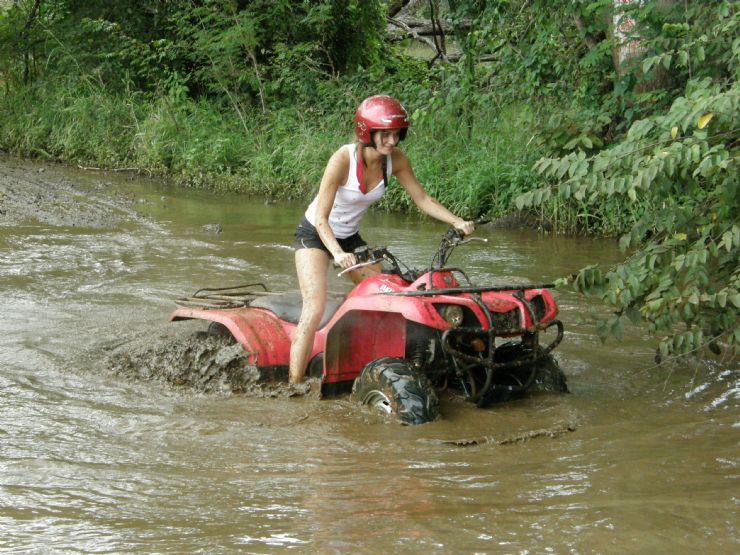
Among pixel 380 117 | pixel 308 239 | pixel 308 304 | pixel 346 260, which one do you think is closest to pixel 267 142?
pixel 308 239

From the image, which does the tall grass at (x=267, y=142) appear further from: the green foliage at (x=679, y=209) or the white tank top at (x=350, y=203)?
the white tank top at (x=350, y=203)

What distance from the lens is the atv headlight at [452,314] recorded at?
578 cm

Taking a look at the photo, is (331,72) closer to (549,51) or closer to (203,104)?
(203,104)

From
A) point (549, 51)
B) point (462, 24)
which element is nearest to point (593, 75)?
point (549, 51)

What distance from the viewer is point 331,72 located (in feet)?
71.7

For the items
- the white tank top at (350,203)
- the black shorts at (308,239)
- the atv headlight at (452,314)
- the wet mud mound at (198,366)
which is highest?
the white tank top at (350,203)

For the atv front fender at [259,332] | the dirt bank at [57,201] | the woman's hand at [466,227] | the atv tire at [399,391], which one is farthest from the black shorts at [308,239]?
the dirt bank at [57,201]

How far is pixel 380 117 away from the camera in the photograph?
6121mm

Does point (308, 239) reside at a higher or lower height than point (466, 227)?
lower

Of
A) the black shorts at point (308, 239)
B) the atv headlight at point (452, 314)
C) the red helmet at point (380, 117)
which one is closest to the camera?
the atv headlight at point (452, 314)

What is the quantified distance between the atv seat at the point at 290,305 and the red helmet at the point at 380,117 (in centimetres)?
119

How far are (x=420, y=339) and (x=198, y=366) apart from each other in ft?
5.70

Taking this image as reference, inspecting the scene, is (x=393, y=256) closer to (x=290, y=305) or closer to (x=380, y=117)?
(x=380, y=117)

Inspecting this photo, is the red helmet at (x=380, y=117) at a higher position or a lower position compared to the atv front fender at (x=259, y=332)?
higher
